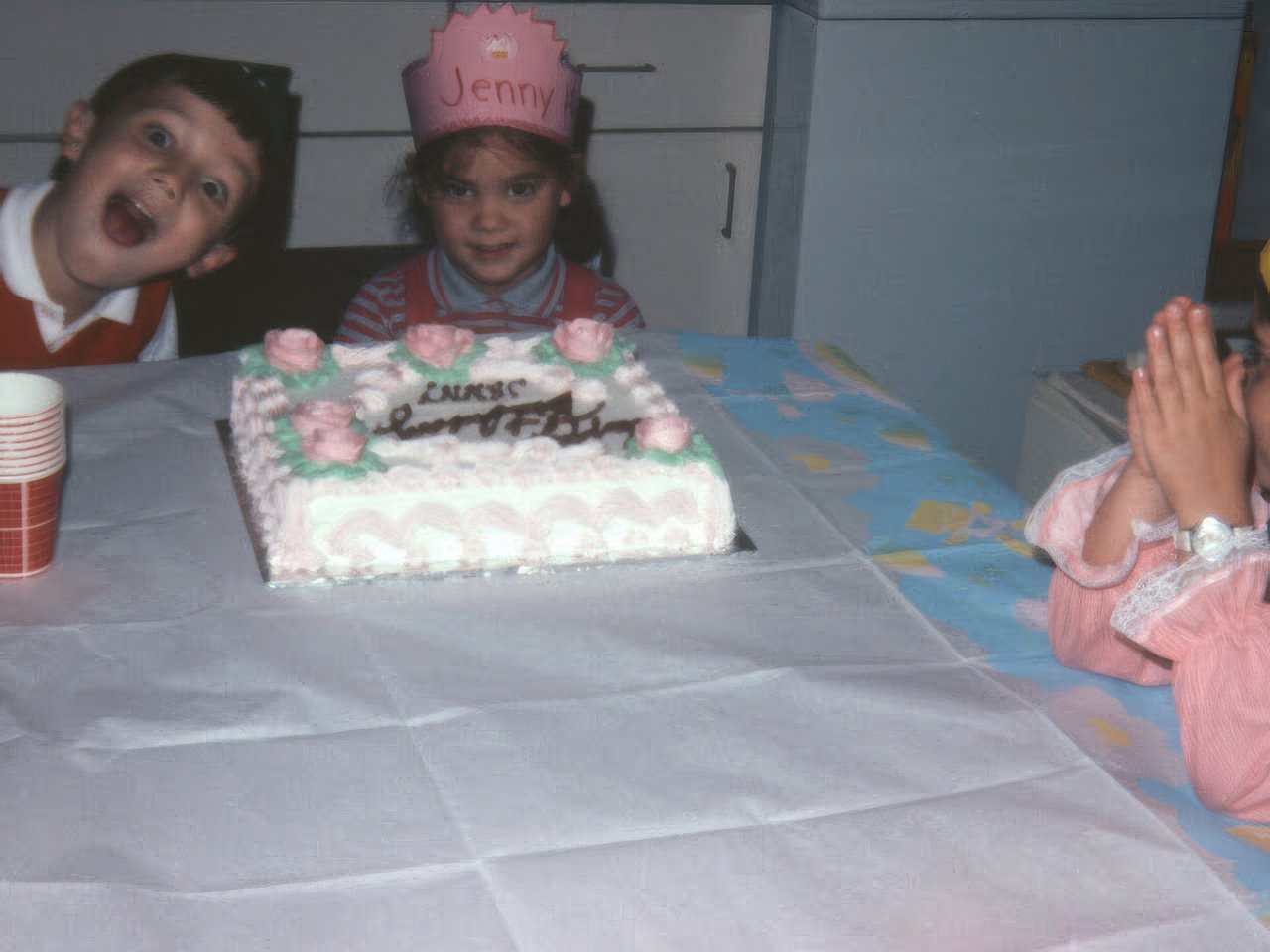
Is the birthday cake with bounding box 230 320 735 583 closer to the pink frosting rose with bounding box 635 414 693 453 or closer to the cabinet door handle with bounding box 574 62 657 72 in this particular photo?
the pink frosting rose with bounding box 635 414 693 453

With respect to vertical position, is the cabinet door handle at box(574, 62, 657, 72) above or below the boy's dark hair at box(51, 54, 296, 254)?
above

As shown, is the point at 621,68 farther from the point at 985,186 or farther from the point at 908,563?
the point at 908,563

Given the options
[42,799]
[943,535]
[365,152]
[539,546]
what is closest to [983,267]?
[365,152]

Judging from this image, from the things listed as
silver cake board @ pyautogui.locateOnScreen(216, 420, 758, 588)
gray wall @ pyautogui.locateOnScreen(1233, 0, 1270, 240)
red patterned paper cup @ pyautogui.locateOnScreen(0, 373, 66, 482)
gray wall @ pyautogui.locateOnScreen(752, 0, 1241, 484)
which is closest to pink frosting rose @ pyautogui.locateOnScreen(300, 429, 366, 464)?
silver cake board @ pyautogui.locateOnScreen(216, 420, 758, 588)

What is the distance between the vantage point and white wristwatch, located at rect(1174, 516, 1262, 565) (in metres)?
1.12

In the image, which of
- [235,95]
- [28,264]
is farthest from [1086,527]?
[28,264]

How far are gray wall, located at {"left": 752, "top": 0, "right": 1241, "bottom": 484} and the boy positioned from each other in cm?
141

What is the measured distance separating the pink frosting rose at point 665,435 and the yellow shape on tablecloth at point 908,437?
0.35 meters

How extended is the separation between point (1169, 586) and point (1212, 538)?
0.05 metres

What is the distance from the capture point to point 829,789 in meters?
1.05

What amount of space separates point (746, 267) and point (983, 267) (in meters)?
0.54

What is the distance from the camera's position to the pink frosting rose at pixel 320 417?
4.70 feet

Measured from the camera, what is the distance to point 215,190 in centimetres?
196

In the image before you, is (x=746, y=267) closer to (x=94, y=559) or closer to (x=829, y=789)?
(x=94, y=559)
